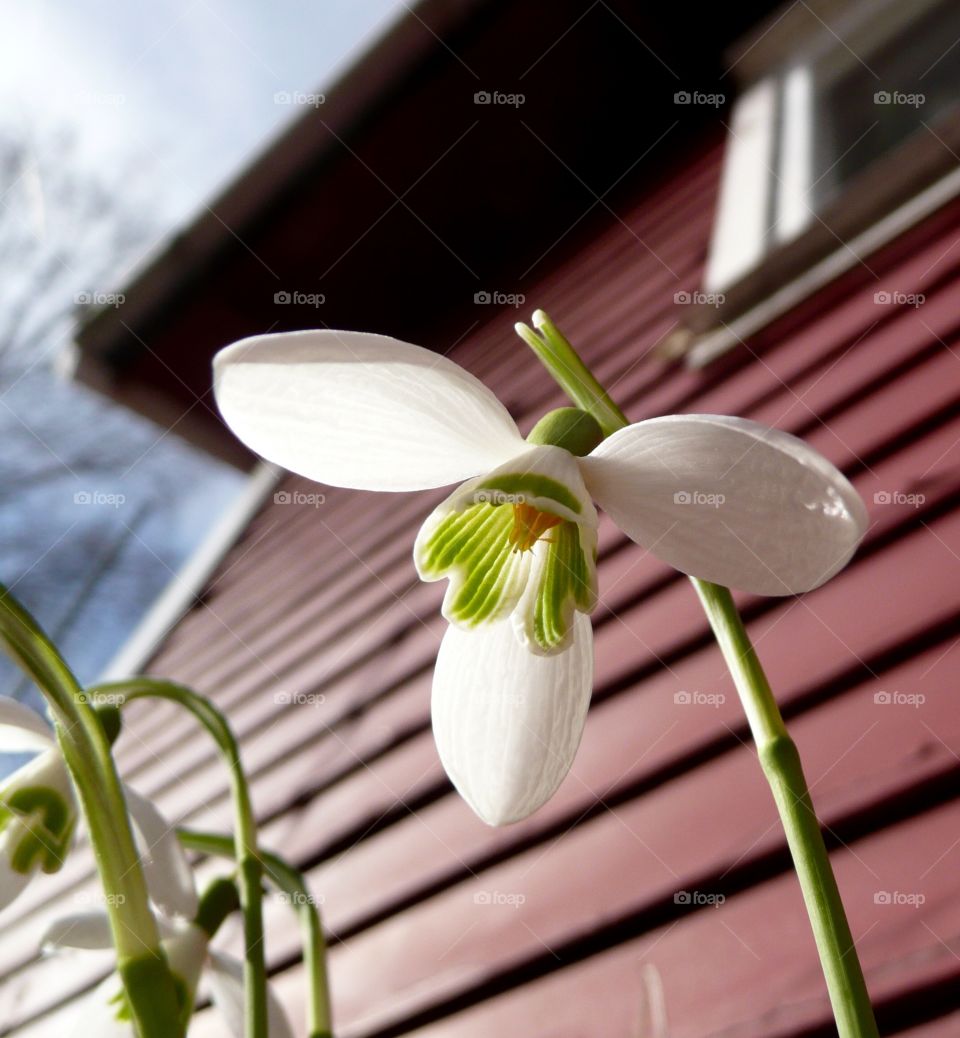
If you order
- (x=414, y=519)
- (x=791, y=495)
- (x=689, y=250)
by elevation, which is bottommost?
(x=791, y=495)

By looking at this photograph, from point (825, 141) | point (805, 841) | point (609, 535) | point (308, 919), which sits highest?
point (825, 141)

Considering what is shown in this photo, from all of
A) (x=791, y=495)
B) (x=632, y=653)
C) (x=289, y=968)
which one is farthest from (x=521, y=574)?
(x=289, y=968)

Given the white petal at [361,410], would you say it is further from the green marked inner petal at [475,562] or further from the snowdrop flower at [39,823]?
the snowdrop flower at [39,823]

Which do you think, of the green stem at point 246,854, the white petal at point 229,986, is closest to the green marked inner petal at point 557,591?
the green stem at point 246,854

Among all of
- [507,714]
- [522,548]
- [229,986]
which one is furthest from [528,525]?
[229,986]

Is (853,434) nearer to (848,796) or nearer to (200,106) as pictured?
(848,796)

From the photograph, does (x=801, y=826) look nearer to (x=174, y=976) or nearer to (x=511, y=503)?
(x=511, y=503)

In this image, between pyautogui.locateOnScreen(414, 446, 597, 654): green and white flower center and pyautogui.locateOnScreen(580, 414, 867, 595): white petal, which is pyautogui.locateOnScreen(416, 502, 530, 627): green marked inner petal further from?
pyautogui.locateOnScreen(580, 414, 867, 595): white petal
